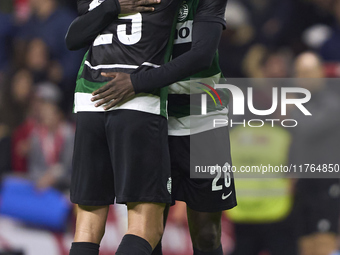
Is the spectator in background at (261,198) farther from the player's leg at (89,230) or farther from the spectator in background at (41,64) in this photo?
the player's leg at (89,230)

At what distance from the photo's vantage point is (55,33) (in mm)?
5402

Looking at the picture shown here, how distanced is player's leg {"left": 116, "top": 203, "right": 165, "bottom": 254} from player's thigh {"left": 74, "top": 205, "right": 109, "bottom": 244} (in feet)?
0.55

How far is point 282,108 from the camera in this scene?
4.91 m

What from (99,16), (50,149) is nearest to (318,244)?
(50,149)

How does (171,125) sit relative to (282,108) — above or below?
above

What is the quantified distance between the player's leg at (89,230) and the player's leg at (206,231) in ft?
2.00

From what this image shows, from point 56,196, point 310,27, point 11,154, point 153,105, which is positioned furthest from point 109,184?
point 310,27

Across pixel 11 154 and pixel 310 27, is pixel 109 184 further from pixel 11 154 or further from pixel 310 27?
pixel 310 27

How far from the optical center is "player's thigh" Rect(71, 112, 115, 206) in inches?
92.0

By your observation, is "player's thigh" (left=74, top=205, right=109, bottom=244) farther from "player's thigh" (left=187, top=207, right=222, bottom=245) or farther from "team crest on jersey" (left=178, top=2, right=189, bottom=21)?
"team crest on jersey" (left=178, top=2, right=189, bottom=21)

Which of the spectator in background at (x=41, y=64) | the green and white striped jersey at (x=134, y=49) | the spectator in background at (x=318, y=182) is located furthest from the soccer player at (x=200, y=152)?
the spectator in background at (x=41, y=64)

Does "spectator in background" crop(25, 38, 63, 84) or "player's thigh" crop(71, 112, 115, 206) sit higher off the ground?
"player's thigh" crop(71, 112, 115, 206)

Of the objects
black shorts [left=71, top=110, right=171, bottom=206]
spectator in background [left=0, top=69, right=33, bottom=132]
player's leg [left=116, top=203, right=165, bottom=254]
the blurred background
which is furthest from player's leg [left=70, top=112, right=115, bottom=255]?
spectator in background [left=0, top=69, right=33, bottom=132]

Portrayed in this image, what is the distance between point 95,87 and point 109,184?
423mm
